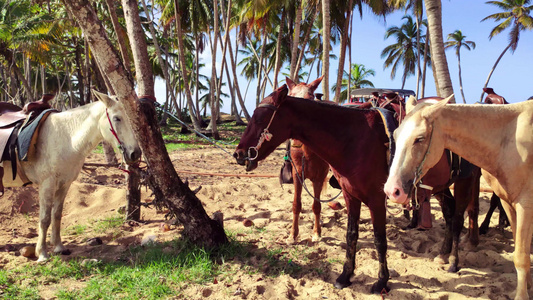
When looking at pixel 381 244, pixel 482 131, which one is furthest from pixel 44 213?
pixel 482 131

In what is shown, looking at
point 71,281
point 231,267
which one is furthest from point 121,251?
point 231,267

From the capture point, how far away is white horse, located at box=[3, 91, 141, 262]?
3709 mm

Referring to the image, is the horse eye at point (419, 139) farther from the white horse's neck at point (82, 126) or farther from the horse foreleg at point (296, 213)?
the white horse's neck at point (82, 126)

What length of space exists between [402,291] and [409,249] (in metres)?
1.23

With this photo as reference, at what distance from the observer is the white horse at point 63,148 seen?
12.2 feet

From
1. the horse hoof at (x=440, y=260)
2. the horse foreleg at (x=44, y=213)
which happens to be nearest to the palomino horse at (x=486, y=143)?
the horse hoof at (x=440, y=260)

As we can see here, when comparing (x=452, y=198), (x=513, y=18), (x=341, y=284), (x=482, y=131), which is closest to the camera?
(x=482, y=131)

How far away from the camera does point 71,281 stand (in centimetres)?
335

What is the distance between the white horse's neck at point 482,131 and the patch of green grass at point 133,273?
253cm

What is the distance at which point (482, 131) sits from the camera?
8.52 ft

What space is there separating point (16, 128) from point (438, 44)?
6477mm

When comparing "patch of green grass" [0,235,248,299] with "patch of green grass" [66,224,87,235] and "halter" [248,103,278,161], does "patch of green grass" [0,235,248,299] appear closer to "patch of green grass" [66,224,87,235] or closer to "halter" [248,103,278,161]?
"patch of green grass" [66,224,87,235]

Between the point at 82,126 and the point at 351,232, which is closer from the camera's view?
the point at 351,232

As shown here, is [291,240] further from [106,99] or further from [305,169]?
[106,99]
